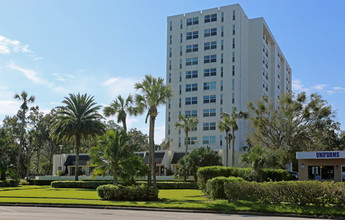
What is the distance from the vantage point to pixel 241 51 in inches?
2948

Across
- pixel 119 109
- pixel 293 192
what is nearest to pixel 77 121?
pixel 119 109

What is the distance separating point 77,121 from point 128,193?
97.9ft

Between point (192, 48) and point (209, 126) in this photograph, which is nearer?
point (209, 126)

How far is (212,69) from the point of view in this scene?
75875 mm

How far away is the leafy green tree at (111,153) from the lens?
30.5m

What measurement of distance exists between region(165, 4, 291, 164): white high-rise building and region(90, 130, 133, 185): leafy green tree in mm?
43024

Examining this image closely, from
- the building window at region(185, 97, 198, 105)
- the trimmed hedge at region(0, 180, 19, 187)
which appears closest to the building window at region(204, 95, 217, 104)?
the building window at region(185, 97, 198, 105)

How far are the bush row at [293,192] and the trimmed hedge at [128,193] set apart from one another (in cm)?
675

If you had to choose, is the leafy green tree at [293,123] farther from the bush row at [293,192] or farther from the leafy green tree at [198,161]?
the bush row at [293,192]

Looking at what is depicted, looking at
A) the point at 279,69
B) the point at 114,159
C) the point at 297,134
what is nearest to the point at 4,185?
the point at 114,159

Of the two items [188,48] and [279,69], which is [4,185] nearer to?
[188,48]

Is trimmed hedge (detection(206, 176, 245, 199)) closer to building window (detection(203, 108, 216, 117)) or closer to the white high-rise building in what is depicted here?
the white high-rise building

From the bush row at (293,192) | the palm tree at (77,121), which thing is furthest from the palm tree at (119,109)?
the bush row at (293,192)

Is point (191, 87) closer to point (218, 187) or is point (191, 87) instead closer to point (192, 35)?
point (192, 35)
